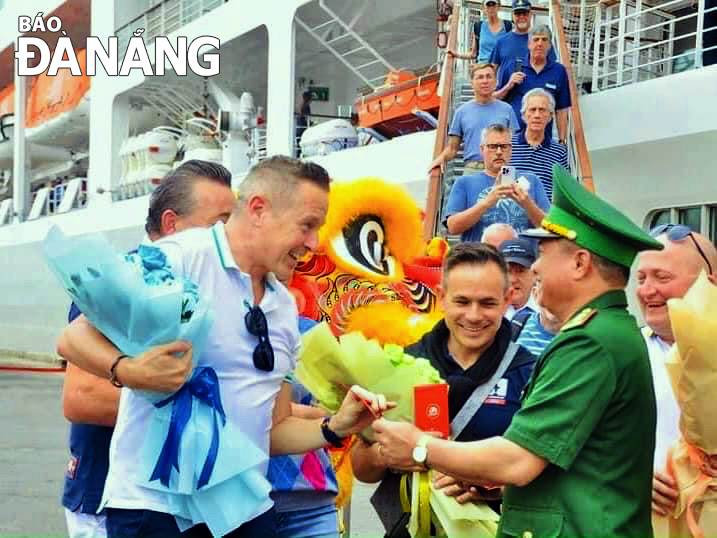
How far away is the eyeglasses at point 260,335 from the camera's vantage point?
247 centimetres

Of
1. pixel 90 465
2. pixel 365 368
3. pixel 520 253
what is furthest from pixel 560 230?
pixel 520 253

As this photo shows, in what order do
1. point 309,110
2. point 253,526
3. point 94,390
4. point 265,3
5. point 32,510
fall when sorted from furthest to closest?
point 309,110 → point 265,3 → point 32,510 → point 94,390 → point 253,526

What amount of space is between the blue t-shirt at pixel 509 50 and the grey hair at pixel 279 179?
216 inches

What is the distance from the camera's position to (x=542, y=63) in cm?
761

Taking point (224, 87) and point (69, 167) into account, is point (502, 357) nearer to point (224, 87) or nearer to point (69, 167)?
point (224, 87)

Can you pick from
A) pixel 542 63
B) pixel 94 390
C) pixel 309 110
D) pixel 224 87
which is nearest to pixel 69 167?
pixel 224 87

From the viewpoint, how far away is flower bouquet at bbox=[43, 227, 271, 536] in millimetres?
2146

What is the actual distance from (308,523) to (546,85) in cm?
518

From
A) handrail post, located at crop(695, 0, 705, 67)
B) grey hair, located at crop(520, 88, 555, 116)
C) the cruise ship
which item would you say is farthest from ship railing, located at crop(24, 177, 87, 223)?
handrail post, located at crop(695, 0, 705, 67)

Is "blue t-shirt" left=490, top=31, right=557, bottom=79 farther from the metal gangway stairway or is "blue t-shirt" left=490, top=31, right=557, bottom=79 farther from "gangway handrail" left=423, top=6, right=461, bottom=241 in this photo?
the metal gangway stairway

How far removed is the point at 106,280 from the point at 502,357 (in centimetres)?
129

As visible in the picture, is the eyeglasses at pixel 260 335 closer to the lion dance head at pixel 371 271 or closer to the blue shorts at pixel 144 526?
the blue shorts at pixel 144 526

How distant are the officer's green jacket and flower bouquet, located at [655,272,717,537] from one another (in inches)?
6.7

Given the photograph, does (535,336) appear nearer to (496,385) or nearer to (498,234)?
(496,385)
